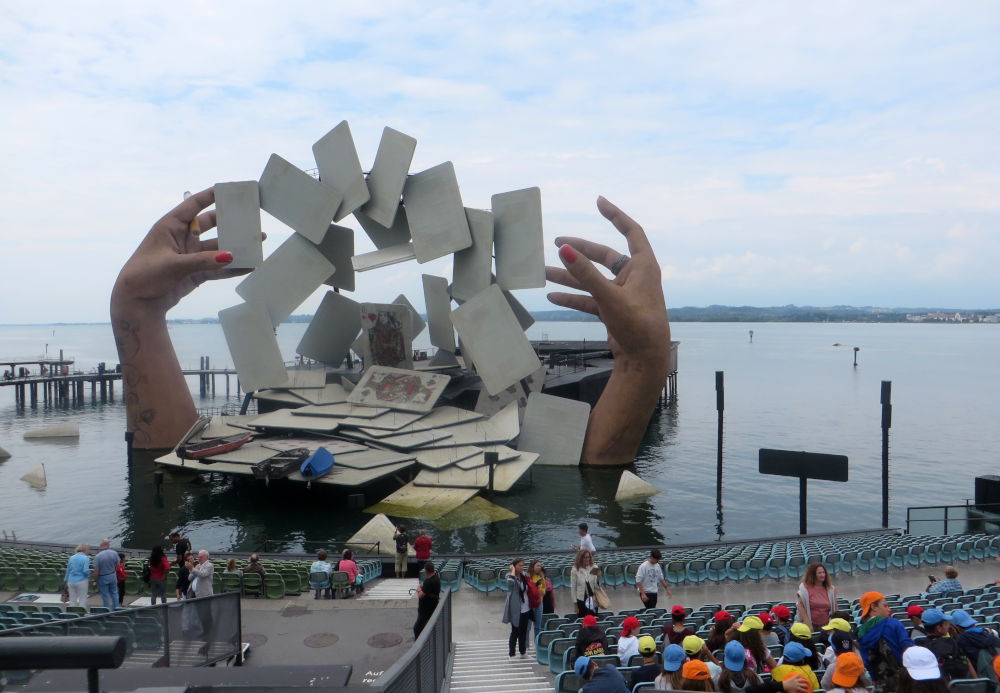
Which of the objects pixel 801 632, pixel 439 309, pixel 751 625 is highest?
pixel 439 309

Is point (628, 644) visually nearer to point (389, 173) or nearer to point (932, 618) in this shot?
point (932, 618)

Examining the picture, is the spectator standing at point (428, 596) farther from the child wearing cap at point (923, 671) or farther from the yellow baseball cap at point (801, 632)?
the child wearing cap at point (923, 671)

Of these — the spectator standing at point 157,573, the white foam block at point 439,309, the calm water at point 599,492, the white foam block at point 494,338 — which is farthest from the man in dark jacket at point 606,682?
the white foam block at point 439,309

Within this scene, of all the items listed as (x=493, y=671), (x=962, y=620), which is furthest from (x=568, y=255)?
(x=962, y=620)

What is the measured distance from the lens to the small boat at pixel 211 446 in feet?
79.7

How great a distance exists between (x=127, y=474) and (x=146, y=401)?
2.92m

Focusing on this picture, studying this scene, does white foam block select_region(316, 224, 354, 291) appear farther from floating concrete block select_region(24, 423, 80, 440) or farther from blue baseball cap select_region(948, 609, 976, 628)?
blue baseball cap select_region(948, 609, 976, 628)

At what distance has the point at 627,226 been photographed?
27422 mm

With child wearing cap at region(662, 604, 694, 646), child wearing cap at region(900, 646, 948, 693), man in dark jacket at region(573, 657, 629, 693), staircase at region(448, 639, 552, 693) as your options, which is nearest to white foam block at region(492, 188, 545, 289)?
staircase at region(448, 639, 552, 693)

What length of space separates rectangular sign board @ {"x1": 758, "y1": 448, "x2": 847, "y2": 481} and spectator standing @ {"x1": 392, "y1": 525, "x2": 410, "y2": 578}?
8.74 metres

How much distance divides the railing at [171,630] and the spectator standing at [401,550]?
5179mm

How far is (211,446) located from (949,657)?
23597mm

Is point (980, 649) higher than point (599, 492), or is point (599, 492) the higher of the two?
point (980, 649)

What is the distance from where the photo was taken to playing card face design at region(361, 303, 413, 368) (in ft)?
97.5
